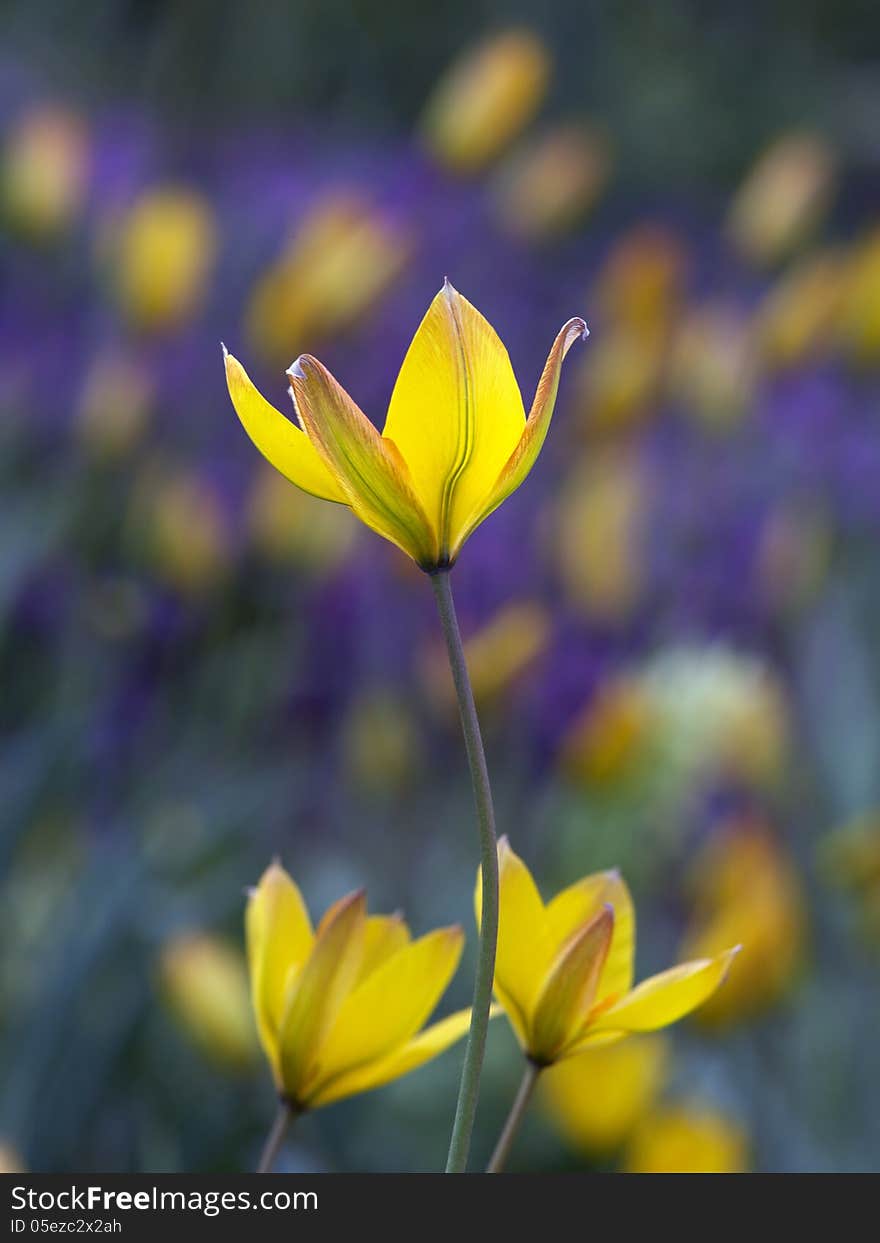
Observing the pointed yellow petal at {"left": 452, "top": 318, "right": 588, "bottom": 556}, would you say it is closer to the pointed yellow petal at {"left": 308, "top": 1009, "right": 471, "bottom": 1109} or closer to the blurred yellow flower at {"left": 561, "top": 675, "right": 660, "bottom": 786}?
the pointed yellow petal at {"left": 308, "top": 1009, "right": 471, "bottom": 1109}

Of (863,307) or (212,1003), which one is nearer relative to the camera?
(212,1003)

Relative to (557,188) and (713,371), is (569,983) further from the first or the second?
(557,188)

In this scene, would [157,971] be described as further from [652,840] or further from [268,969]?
[268,969]

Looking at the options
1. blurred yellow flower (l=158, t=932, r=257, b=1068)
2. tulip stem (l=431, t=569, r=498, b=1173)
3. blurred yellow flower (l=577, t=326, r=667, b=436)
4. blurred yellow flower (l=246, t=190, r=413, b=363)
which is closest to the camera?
tulip stem (l=431, t=569, r=498, b=1173)

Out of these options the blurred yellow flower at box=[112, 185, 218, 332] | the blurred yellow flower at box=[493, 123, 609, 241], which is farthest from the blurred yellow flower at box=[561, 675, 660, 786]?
the blurred yellow flower at box=[493, 123, 609, 241]

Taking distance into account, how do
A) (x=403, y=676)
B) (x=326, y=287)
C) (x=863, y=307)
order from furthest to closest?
(x=403, y=676) < (x=863, y=307) < (x=326, y=287)

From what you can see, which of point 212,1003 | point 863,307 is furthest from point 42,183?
point 212,1003

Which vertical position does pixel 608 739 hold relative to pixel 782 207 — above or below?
below
